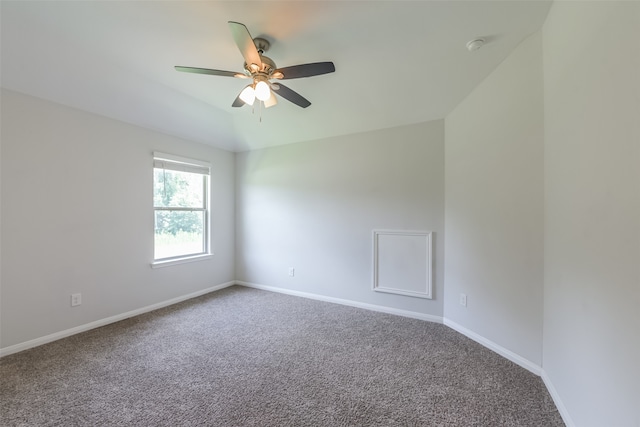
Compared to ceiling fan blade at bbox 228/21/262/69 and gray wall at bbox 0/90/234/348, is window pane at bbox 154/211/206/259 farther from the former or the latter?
ceiling fan blade at bbox 228/21/262/69

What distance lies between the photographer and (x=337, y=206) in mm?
3510

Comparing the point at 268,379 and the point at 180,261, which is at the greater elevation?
the point at 180,261

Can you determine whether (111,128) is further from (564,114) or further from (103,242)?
(564,114)

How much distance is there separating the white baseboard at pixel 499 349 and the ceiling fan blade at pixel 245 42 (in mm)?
3042

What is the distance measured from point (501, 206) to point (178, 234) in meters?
3.95

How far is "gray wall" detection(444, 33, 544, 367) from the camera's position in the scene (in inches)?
74.8

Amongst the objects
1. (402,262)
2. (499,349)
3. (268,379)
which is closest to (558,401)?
(499,349)

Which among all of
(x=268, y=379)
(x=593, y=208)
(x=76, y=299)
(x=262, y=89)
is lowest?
(x=268, y=379)

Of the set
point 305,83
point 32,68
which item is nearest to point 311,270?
point 305,83

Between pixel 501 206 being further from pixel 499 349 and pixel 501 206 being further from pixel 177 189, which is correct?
pixel 177 189

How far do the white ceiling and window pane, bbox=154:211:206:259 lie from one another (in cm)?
126

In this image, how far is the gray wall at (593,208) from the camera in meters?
1.01

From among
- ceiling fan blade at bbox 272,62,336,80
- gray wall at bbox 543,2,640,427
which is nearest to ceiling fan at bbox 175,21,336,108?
ceiling fan blade at bbox 272,62,336,80

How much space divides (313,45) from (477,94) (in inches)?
63.3
